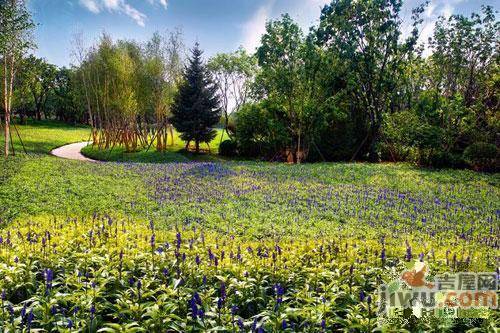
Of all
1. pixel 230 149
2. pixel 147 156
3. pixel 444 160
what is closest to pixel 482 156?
pixel 444 160

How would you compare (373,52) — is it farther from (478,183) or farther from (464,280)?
(464,280)

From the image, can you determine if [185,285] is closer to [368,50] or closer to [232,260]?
[232,260]

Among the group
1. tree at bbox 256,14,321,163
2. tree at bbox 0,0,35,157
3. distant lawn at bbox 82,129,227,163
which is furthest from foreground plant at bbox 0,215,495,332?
distant lawn at bbox 82,129,227,163

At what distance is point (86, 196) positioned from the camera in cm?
1289

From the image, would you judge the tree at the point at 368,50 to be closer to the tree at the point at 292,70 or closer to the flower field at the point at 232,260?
the tree at the point at 292,70

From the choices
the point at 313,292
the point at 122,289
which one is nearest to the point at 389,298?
the point at 313,292

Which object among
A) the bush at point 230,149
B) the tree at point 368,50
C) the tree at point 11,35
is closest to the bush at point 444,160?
the tree at point 368,50

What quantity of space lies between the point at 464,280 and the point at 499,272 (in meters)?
0.59

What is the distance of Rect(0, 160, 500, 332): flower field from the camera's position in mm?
3906

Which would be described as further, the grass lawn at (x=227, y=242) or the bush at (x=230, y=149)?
the bush at (x=230, y=149)

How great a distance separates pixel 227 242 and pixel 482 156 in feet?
64.6

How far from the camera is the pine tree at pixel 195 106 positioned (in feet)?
115

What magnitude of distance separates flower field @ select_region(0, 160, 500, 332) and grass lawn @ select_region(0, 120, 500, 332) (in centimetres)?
3

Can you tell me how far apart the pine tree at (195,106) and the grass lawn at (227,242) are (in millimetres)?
16481
